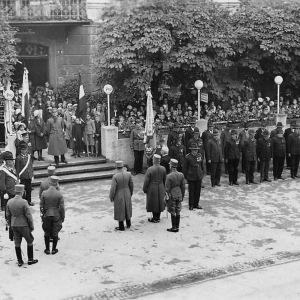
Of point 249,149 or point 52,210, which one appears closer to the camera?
point 52,210

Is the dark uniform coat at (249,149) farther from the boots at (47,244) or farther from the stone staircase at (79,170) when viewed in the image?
the boots at (47,244)

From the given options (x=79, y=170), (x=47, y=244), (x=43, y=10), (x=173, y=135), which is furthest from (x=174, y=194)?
(x=43, y=10)

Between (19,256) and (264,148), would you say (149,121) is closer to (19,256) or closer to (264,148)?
(264,148)

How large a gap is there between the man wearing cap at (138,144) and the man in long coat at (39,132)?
105 inches

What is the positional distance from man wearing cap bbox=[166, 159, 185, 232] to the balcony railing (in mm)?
Answer: 13260

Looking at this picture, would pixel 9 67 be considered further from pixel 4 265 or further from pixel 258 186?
pixel 4 265

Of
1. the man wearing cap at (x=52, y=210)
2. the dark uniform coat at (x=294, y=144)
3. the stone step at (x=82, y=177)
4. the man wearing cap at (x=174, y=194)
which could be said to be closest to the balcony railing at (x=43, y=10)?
the stone step at (x=82, y=177)

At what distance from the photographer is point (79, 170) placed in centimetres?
1767

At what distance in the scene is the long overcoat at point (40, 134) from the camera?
691 inches

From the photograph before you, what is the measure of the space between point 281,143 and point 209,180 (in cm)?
248

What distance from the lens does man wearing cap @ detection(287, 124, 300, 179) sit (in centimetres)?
1844

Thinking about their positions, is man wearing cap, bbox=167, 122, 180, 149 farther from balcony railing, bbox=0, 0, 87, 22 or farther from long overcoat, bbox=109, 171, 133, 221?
balcony railing, bbox=0, 0, 87, 22

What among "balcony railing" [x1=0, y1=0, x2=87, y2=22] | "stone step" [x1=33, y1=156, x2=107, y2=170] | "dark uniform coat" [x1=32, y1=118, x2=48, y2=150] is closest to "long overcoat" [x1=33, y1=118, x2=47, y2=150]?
"dark uniform coat" [x1=32, y1=118, x2=48, y2=150]

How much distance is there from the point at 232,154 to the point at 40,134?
571 centimetres
